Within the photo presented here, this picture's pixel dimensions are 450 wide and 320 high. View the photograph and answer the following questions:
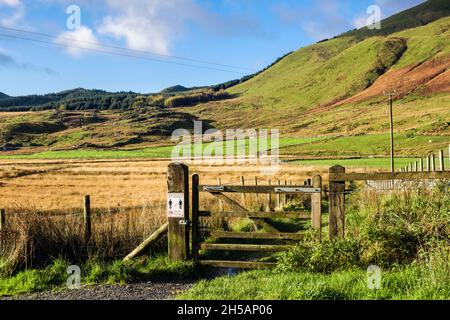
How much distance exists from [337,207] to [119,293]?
13.9 ft

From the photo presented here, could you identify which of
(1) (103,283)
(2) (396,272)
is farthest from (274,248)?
(1) (103,283)

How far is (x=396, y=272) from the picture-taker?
296 inches

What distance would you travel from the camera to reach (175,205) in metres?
9.71

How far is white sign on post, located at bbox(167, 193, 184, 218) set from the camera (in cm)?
967

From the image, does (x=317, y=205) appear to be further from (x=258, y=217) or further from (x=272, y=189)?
(x=258, y=217)

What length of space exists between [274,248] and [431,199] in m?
3.47

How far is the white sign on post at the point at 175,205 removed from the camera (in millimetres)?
9672

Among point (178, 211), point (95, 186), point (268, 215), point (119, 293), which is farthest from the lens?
point (95, 186)

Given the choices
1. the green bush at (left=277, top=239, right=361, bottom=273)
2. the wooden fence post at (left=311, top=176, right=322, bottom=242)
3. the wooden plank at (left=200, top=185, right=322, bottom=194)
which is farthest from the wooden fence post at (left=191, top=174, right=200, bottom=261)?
the wooden fence post at (left=311, top=176, right=322, bottom=242)

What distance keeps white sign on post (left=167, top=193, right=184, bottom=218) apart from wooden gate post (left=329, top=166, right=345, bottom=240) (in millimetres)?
2931

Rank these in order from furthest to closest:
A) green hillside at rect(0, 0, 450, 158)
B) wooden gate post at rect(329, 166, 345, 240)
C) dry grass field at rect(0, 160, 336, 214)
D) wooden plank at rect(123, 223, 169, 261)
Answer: green hillside at rect(0, 0, 450, 158)
dry grass field at rect(0, 160, 336, 214)
wooden plank at rect(123, 223, 169, 261)
wooden gate post at rect(329, 166, 345, 240)

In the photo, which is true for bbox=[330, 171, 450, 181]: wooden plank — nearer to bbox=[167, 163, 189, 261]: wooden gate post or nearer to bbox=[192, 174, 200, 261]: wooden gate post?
bbox=[192, 174, 200, 261]: wooden gate post

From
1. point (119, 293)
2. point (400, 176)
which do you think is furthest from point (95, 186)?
point (400, 176)
